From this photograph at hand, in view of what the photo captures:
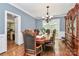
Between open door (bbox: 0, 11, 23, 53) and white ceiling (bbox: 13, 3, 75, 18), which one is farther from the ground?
white ceiling (bbox: 13, 3, 75, 18)

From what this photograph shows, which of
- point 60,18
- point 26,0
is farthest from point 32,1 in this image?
point 60,18

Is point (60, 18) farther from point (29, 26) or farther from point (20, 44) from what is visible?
point (20, 44)

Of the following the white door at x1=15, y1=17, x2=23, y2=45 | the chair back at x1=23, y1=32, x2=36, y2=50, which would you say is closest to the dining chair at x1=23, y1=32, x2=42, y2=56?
the chair back at x1=23, y1=32, x2=36, y2=50

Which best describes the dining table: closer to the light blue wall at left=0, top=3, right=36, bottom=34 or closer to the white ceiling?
the light blue wall at left=0, top=3, right=36, bottom=34

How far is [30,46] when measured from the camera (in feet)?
7.54

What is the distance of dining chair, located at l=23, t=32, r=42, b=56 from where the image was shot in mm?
2268

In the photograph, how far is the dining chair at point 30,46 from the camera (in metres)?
2.27

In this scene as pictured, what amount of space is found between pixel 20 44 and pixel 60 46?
2.74 feet

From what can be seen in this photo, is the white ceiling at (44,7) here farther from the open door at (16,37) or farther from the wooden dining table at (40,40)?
the wooden dining table at (40,40)

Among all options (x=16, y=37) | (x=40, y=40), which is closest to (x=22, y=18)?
(x=16, y=37)

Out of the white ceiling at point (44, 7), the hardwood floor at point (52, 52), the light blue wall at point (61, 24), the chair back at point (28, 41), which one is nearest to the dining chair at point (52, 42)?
the hardwood floor at point (52, 52)

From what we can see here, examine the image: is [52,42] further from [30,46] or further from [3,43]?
[3,43]

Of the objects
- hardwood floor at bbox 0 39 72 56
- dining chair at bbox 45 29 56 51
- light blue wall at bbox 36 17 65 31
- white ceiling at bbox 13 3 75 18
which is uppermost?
white ceiling at bbox 13 3 75 18

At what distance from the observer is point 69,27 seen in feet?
7.41
